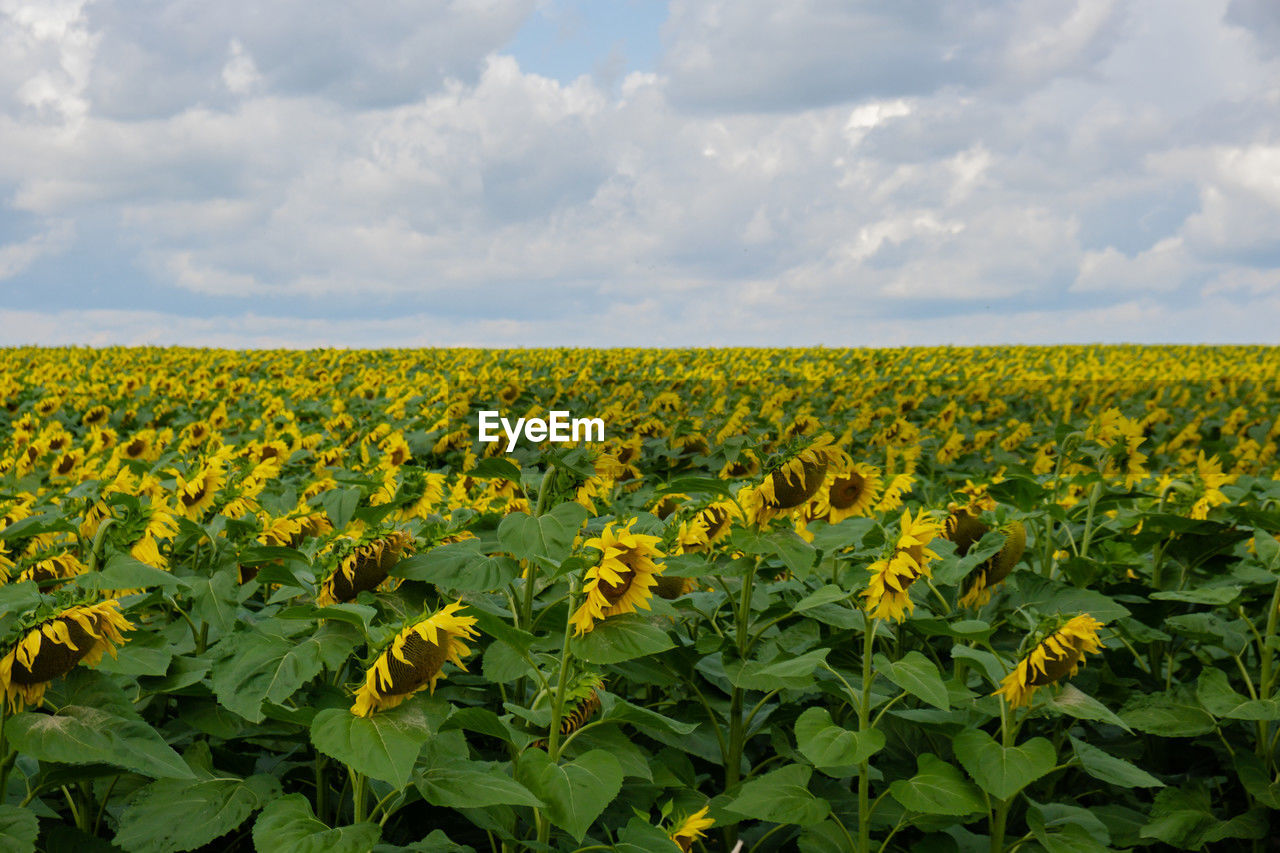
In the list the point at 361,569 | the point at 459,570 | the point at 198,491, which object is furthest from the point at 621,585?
the point at 198,491

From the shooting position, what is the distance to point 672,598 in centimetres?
335

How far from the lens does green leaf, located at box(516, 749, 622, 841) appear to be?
7.17 feet

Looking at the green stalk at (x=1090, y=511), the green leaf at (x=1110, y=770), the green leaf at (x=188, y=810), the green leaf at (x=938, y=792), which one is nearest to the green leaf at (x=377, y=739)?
the green leaf at (x=188, y=810)

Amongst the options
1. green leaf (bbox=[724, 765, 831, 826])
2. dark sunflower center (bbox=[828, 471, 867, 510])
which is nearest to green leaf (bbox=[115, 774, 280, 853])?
green leaf (bbox=[724, 765, 831, 826])

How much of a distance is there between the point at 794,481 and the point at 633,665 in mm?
696

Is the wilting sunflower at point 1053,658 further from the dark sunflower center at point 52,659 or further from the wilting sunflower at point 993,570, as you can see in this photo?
the dark sunflower center at point 52,659

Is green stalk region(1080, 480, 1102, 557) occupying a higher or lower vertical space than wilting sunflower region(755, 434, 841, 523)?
lower

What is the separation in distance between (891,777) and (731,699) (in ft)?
2.12

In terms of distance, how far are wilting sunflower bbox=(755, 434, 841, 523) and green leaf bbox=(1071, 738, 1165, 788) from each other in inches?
44.4

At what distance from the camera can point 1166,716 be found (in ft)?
11.0

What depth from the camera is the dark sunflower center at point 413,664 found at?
6.56ft

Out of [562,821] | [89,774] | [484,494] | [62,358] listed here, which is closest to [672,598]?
[562,821]

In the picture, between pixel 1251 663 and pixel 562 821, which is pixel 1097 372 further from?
pixel 562 821

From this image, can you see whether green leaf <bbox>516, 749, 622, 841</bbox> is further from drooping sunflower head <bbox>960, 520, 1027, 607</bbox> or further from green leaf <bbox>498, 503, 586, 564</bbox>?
drooping sunflower head <bbox>960, 520, 1027, 607</bbox>
